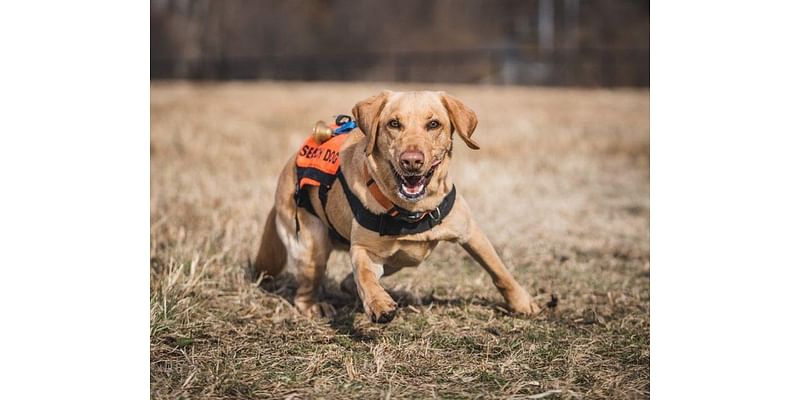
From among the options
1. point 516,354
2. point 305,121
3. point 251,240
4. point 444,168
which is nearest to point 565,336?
point 516,354

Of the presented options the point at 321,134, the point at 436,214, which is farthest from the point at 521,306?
the point at 321,134

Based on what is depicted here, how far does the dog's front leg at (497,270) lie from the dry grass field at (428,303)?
3.9 inches

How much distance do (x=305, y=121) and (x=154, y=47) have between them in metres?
27.1

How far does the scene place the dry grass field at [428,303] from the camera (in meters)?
3.70

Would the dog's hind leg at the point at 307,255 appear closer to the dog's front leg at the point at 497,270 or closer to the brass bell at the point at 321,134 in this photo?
the brass bell at the point at 321,134

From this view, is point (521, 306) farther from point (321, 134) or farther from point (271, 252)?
point (271, 252)

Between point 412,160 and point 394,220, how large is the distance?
54 cm

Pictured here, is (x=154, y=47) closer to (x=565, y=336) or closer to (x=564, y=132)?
(x=564, y=132)

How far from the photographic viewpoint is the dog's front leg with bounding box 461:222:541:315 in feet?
14.7

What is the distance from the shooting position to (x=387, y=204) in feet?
13.5

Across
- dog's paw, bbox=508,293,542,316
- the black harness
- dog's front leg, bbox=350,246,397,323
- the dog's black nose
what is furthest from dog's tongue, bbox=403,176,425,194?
dog's paw, bbox=508,293,542,316

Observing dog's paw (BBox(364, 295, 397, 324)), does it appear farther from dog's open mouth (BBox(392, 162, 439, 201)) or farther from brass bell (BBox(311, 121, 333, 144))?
brass bell (BBox(311, 121, 333, 144))

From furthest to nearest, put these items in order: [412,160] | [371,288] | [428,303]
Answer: [428,303]
[371,288]
[412,160]

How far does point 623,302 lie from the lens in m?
5.09
